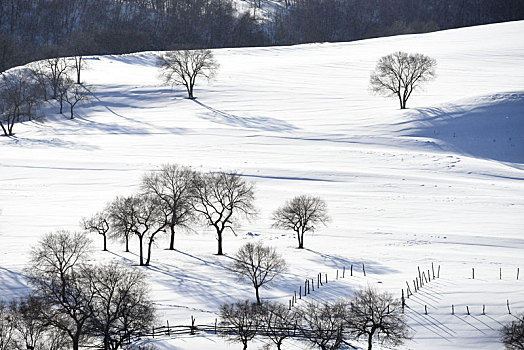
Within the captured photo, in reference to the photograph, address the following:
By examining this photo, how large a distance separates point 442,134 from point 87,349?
53.2 meters

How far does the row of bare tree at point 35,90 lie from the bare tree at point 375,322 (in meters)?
61.0

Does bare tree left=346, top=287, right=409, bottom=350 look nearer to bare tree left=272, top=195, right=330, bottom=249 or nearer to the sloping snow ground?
the sloping snow ground

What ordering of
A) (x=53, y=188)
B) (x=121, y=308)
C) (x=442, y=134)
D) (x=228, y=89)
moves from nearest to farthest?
(x=121, y=308), (x=53, y=188), (x=442, y=134), (x=228, y=89)

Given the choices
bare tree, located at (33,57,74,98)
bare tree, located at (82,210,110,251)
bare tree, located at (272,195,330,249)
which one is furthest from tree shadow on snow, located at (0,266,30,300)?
bare tree, located at (33,57,74,98)

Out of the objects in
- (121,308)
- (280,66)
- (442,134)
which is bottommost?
(121,308)

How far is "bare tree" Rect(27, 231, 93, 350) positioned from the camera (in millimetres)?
27188

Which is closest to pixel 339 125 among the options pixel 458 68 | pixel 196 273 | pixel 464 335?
pixel 458 68

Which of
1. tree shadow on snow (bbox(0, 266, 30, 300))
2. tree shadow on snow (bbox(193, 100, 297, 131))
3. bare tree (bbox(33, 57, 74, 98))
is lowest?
tree shadow on snow (bbox(0, 266, 30, 300))

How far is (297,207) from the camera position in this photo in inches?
1818

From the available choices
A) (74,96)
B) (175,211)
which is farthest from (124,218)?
(74,96)

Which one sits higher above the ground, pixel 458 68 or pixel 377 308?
pixel 458 68

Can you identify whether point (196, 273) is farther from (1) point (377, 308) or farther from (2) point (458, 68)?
(2) point (458, 68)

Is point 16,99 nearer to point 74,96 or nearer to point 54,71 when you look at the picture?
point 74,96

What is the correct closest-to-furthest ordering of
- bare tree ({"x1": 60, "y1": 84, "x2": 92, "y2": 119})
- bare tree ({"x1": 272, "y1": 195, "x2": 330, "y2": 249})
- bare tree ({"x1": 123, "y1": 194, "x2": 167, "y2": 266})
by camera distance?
bare tree ({"x1": 123, "y1": 194, "x2": 167, "y2": 266}) → bare tree ({"x1": 272, "y1": 195, "x2": 330, "y2": 249}) → bare tree ({"x1": 60, "y1": 84, "x2": 92, "y2": 119})
